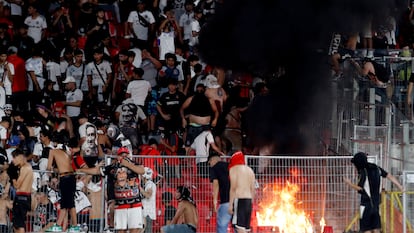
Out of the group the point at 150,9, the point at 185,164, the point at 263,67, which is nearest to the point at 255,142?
the point at 263,67

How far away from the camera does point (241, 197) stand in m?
17.7

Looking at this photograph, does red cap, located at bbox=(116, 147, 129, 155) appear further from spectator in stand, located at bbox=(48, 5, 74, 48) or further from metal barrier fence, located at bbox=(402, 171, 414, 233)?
spectator in stand, located at bbox=(48, 5, 74, 48)

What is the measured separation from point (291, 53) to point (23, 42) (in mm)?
5745

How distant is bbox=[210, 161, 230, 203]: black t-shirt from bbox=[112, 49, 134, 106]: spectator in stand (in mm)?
5186

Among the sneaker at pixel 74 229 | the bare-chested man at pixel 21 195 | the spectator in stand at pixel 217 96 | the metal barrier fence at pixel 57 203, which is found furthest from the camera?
the spectator in stand at pixel 217 96

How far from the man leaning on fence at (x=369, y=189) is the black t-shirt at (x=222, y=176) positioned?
71.8 inches

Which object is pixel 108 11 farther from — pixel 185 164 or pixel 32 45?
pixel 185 164

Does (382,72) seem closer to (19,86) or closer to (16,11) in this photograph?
(19,86)

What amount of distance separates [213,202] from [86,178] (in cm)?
220

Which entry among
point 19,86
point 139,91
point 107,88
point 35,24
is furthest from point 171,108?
point 35,24

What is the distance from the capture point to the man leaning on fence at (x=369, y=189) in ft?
57.7

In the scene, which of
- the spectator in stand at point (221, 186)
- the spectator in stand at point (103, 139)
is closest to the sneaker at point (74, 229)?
the spectator in stand at point (103, 139)

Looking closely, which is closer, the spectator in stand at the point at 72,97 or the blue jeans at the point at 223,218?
the blue jeans at the point at 223,218

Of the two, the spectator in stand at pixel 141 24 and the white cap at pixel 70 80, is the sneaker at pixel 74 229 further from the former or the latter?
the spectator in stand at pixel 141 24
